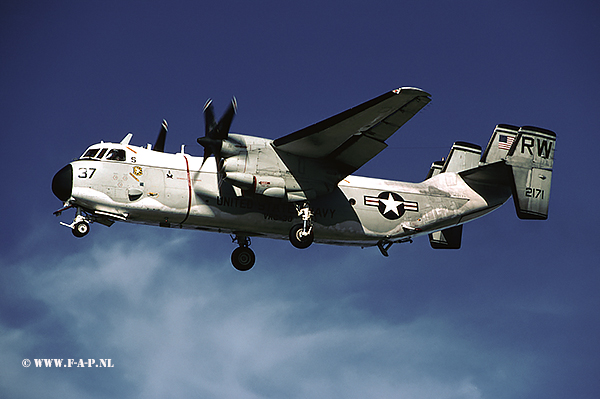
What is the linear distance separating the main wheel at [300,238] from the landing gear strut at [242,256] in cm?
241

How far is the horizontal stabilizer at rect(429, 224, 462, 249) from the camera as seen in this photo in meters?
26.9

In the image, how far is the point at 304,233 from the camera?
22.6 meters

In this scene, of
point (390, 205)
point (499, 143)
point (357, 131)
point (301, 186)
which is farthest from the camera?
point (499, 143)

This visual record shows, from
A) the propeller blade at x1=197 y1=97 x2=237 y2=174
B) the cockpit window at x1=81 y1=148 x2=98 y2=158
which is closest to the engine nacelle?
the propeller blade at x1=197 y1=97 x2=237 y2=174

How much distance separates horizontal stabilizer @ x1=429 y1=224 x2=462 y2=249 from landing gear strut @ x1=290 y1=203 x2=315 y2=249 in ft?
21.3

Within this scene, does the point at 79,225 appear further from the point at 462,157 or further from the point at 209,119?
the point at 462,157

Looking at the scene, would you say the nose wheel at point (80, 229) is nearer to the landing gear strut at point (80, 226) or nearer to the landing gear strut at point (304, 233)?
the landing gear strut at point (80, 226)

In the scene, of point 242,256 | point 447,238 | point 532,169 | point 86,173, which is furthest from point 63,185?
point 532,169

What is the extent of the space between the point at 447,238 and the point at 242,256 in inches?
324

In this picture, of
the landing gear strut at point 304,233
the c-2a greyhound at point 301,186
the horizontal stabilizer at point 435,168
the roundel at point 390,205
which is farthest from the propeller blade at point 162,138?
the horizontal stabilizer at point 435,168

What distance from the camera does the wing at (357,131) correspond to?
20234mm

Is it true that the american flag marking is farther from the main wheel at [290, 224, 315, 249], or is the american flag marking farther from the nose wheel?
the nose wheel

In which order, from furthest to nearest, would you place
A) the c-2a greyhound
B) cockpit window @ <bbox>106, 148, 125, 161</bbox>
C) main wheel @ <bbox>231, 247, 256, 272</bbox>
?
main wheel @ <bbox>231, 247, 256, 272</bbox> → cockpit window @ <bbox>106, 148, 125, 161</bbox> → the c-2a greyhound

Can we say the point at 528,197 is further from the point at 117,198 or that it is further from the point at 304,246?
the point at 117,198
